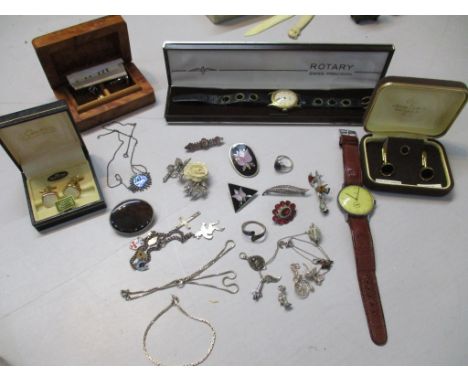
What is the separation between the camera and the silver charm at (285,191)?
1.63 m

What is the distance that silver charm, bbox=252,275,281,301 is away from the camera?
1451mm

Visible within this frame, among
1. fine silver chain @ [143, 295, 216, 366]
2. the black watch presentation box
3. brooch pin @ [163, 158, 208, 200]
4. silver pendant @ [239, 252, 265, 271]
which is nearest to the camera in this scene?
fine silver chain @ [143, 295, 216, 366]

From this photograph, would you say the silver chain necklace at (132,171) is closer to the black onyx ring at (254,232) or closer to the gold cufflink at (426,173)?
the black onyx ring at (254,232)

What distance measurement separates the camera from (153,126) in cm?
183

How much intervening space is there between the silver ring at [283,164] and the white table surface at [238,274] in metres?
0.03

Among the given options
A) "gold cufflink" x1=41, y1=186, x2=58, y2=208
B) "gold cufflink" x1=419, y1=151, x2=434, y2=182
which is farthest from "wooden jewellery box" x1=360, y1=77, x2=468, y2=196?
"gold cufflink" x1=41, y1=186, x2=58, y2=208

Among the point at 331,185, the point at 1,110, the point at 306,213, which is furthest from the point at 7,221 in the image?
the point at 331,185

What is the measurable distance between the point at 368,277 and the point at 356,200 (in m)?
0.29

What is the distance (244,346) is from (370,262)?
0.51 m

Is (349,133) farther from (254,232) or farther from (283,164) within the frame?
(254,232)

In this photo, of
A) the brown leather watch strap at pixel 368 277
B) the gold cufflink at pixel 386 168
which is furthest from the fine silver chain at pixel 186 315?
the gold cufflink at pixel 386 168

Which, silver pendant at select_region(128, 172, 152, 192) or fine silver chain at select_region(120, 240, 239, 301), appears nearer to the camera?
fine silver chain at select_region(120, 240, 239, 301)

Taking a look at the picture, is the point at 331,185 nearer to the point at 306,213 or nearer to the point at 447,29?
the point at 306,213

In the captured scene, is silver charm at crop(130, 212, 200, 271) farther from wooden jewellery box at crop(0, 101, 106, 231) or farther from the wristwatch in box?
the wristwatch in box
